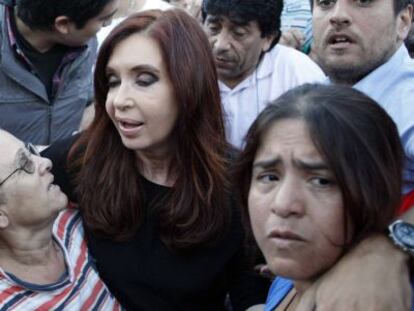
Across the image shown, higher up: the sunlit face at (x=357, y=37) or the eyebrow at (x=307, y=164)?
the eyebrow at (x=307, y=164)

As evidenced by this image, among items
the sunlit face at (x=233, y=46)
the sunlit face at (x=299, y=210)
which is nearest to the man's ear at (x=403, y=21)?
the sunlit face at (x=233, y=46)

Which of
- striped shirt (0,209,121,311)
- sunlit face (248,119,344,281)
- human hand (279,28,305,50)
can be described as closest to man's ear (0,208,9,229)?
striped shirt (0,209,121,311)

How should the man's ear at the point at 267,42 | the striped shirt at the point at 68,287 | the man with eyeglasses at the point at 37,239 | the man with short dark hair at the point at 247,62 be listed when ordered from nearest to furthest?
the striped shirt at the point at 68,287 → the man with eyeglasses at the point at 37,239 → the man with short dark hair at the point at 247,62 → the man's ear at the point at 267,42

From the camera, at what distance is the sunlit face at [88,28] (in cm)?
273

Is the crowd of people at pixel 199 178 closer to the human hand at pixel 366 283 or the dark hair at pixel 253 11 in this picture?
the human hand at pixel 366 283

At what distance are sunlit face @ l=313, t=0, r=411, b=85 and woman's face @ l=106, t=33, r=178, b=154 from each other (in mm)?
669

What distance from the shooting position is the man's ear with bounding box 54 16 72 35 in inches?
A: 106

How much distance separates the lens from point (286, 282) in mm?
1636

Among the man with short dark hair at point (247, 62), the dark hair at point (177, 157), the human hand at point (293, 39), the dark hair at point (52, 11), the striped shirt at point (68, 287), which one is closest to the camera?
the striped shirt at point (68, 287)

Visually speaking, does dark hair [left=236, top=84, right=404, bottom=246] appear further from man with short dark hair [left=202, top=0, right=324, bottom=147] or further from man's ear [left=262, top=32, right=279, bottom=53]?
man's ear [left=262, top=32, right=279, bottom=53]

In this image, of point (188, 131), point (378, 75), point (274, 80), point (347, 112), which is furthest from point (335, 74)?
point (347, 112)

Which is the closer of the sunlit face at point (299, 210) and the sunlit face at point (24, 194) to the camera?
the sunlit face at point (299, 210)

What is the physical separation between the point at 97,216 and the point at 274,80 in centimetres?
138

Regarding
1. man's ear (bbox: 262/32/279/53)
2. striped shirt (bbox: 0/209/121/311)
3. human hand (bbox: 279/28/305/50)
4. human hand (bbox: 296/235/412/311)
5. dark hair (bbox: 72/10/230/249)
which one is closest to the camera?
human hand (bbox: 296/235/412/311)
